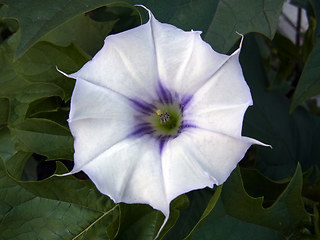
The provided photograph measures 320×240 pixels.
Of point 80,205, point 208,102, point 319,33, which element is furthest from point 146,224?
point 319,33

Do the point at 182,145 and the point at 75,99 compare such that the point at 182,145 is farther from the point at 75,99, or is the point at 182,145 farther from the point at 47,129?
the point at 47,129

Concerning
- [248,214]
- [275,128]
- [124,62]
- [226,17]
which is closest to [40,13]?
[124,62]

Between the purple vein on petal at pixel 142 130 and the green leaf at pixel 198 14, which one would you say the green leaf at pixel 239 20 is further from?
the purple vein on petal at pixel 142 130

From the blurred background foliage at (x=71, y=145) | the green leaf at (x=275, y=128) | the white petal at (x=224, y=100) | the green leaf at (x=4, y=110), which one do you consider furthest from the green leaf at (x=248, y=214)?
the green leaf at (x=4, y=110)

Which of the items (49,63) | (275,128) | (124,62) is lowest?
(275,128)

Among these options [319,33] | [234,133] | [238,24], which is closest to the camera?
[234,133]

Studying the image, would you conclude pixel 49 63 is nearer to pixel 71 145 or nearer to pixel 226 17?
pixel 71 145

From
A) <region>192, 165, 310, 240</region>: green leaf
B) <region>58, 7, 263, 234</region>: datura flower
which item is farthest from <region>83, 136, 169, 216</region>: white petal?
<region>192, 165, 310, 240</region>: green leaf
